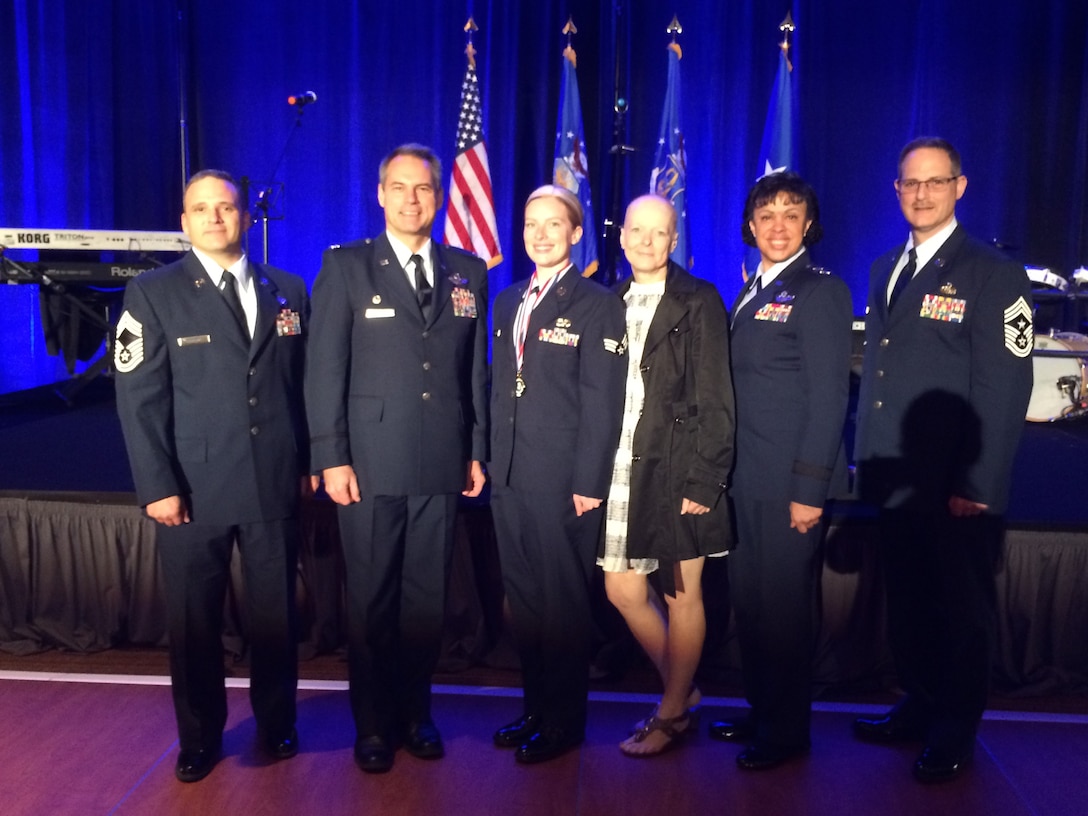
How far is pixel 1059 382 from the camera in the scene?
17.8ft

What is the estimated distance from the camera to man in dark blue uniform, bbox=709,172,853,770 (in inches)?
91.6

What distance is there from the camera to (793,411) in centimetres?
237

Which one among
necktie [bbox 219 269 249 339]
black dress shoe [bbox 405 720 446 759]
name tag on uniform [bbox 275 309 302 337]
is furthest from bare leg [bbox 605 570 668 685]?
necktie [bbox 219 269 249 339]

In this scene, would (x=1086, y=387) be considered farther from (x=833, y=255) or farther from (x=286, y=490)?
(x=286, y=490)

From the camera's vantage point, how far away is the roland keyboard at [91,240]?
17.5 feet

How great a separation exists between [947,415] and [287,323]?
171cm

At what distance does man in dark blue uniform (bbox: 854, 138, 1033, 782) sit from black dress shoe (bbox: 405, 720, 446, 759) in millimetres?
1265

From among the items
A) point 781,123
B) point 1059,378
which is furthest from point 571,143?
point 1059,378

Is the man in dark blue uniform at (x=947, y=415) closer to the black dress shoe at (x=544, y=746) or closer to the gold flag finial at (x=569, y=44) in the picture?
the black dress shoe at (x=544, y=746)

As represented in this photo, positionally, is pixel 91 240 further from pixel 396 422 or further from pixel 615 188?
pixel 396 422

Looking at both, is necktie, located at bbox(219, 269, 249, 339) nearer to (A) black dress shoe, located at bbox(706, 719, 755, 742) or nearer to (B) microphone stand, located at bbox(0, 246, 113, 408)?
(A) black dress shoe, located at bbox(706, 719, 755, 742)

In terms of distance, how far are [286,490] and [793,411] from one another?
1.31m

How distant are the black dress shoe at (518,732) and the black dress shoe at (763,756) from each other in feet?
1.84

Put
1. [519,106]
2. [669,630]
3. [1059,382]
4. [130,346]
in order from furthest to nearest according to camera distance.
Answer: [519,106], [1059,382], [669,630], [130,346]
